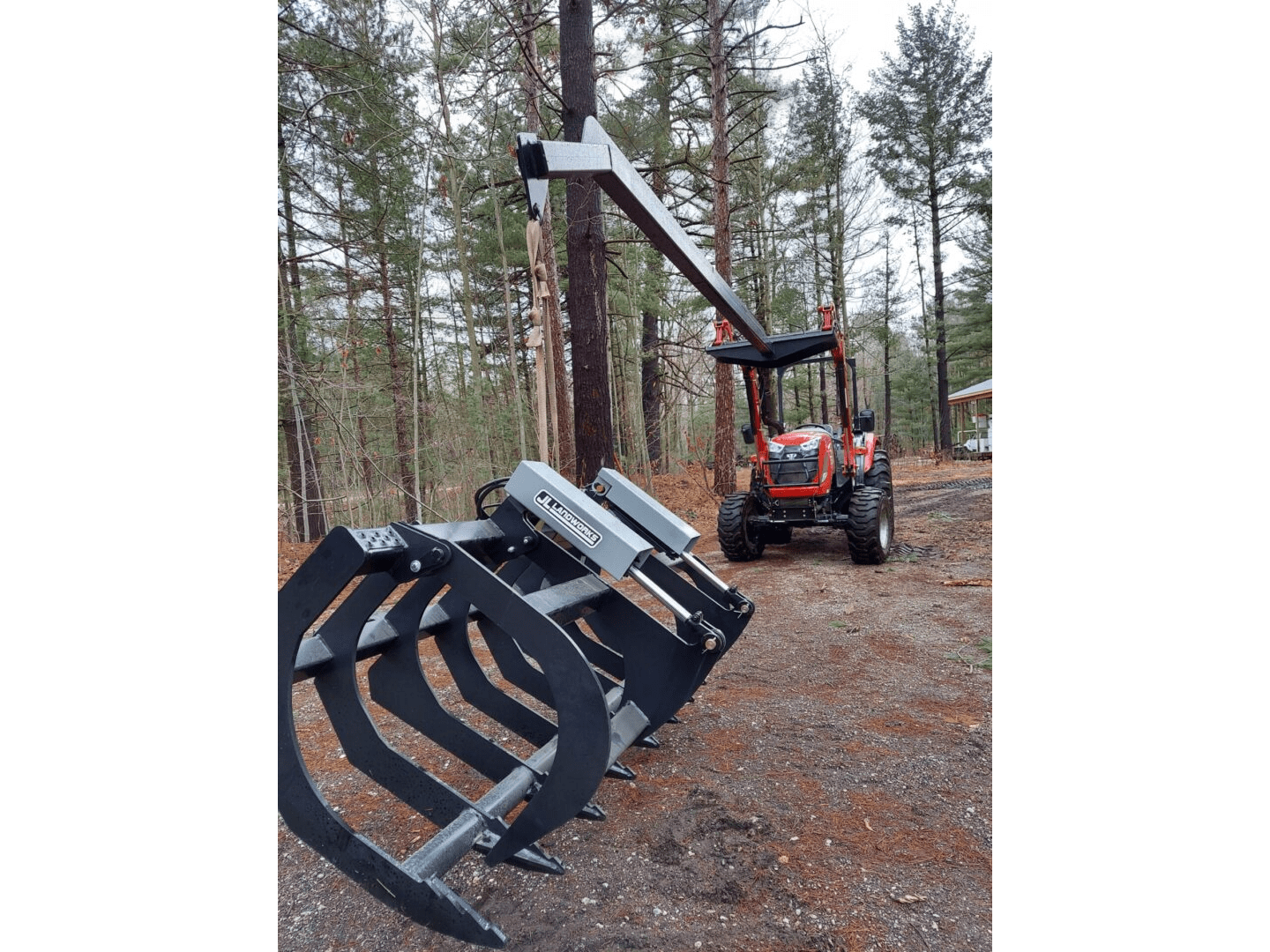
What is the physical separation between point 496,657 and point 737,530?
4612 millimetres

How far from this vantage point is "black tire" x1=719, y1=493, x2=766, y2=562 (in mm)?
7227

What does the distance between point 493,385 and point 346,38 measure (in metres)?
7.40

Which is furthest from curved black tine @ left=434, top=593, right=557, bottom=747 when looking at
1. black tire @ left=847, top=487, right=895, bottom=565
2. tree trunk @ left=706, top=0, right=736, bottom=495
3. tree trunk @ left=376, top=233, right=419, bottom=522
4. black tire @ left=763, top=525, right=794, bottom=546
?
tree trunk @ left=376, top=233, right=419, bottom=522

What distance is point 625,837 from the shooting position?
2289mm

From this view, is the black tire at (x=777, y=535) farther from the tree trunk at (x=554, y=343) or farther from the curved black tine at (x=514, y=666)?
the curved black tine at (x=514, y=666)

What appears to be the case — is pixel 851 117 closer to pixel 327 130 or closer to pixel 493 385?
pixel 493 385

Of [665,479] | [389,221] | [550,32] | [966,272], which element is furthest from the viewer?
[966,272]

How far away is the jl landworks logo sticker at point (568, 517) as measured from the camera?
2.31m

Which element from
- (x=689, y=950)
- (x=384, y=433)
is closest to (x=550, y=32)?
(x=384, y=433)

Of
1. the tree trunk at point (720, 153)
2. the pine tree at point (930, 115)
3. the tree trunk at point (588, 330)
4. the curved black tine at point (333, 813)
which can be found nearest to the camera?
the curved black tine at point (333, 813)

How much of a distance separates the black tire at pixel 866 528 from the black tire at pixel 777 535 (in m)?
0.96

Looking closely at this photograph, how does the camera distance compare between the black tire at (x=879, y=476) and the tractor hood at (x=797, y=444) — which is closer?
the tractor hood at (x=797, y=444)

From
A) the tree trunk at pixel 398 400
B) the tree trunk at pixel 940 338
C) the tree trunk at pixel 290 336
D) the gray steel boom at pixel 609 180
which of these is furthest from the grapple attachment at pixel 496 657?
the tree trunk at pixel 940 338

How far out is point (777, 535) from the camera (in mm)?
8039
